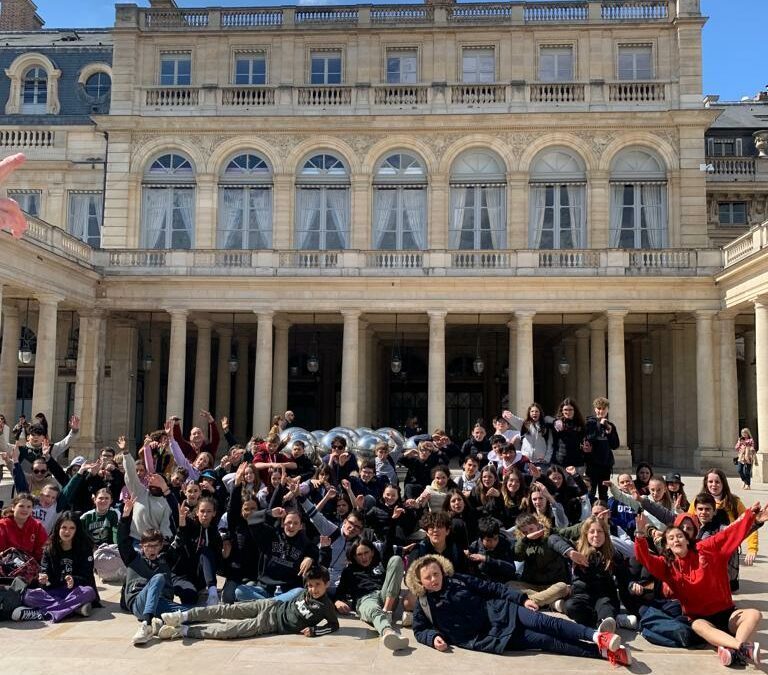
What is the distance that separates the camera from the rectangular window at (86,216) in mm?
29531

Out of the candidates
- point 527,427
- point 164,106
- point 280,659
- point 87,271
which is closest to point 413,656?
point 280,659

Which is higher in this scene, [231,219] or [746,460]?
[231,219]

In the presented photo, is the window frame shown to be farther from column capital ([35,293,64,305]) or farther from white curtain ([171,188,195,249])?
column capital ([35,293,64,305])

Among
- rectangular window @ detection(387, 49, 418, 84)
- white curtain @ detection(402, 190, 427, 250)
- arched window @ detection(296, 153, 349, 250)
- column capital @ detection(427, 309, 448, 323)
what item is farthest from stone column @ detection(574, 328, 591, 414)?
rectangular window @ detection(387, 49, 418, 84)

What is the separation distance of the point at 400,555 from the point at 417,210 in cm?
1987

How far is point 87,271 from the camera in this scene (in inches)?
973

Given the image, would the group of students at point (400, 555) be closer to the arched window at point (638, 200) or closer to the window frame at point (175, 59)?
the arched window at point (638, 200)

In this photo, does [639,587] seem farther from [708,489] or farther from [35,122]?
[35,122]

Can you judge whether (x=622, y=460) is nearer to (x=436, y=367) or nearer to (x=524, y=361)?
(x=524, y=361)

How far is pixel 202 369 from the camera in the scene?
27766 mm

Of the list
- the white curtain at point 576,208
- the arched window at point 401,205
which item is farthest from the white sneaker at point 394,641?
the white curtain at point 576,208

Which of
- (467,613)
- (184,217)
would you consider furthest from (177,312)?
(467,613)

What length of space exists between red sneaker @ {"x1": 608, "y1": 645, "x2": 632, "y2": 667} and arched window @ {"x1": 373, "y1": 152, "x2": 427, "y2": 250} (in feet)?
71.0

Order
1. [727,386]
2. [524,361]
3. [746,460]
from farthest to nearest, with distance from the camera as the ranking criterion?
1. [524,361]
2. [727,386]
3. [746,460]
